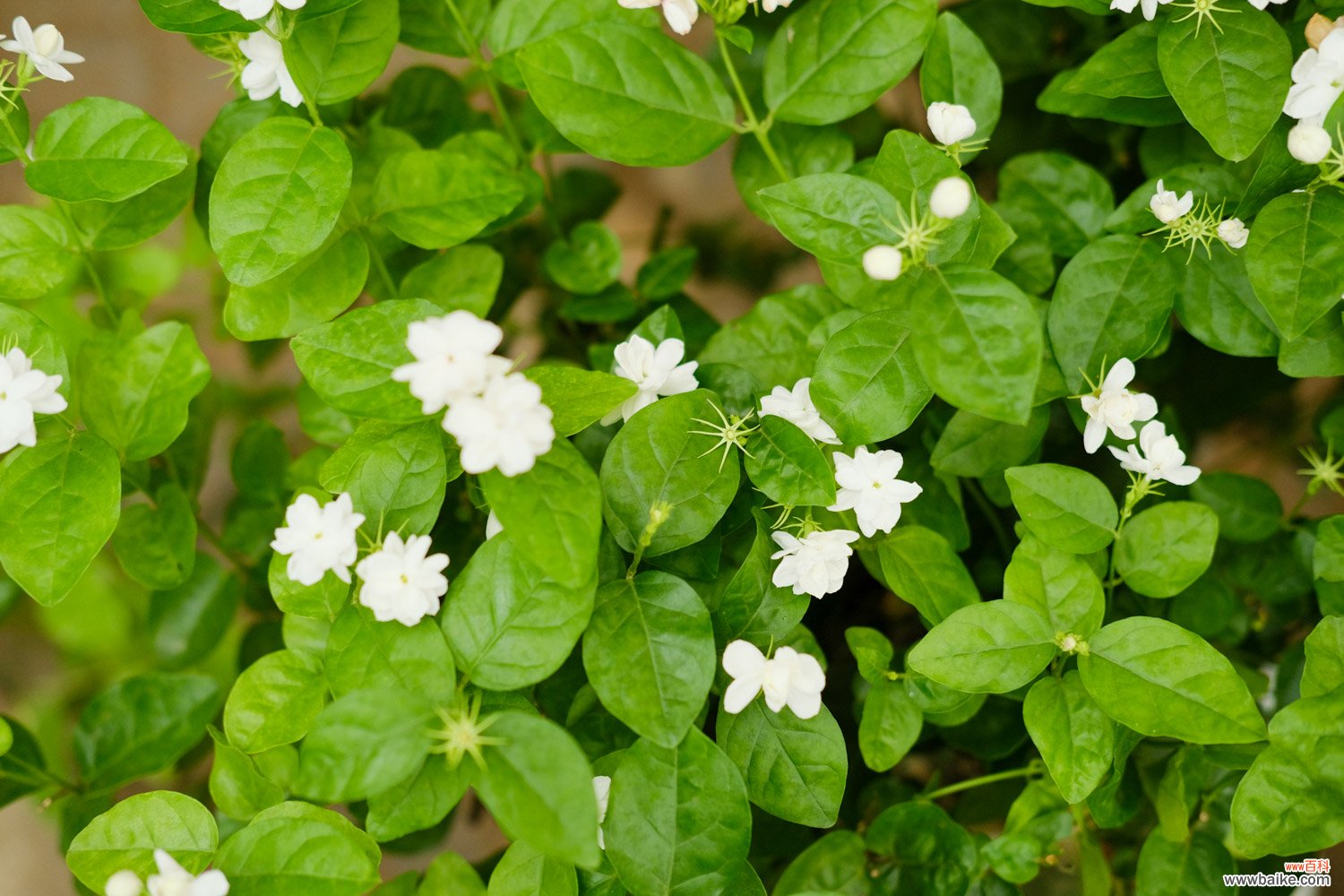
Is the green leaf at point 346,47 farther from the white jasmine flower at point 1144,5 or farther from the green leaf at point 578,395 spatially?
the white jasmine flower at point 1144,5

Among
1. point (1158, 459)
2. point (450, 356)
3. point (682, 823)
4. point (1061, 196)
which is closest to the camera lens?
point (450, 356)

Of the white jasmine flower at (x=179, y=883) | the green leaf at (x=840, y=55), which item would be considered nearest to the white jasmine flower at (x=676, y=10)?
the green leaf at (x=840, y=55)

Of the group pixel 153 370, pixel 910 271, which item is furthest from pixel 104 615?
pixel 910 271

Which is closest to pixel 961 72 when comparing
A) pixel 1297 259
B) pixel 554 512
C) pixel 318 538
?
pixel 1297 259

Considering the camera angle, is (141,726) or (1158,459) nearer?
(1158,459)

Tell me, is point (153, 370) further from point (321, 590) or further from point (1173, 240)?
point (1173, 240)

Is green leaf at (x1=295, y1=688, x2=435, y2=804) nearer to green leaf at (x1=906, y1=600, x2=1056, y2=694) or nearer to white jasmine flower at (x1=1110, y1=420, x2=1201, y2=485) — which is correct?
green leaf at (x1=906, y1=600, x2=1056, y2=694)

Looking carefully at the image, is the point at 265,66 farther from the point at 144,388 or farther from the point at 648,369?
the point at 648,369
